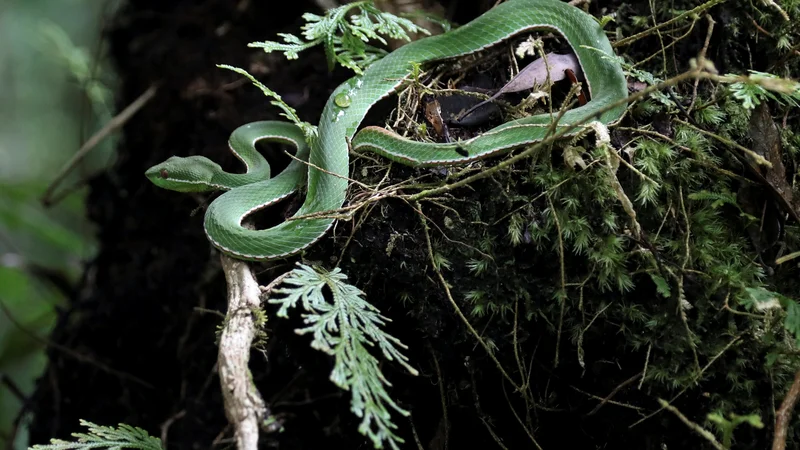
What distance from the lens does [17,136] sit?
7027 mm

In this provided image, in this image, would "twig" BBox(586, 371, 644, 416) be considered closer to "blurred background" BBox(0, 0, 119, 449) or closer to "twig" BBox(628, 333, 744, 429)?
"twig" BBox(628, 333, 744, 429)

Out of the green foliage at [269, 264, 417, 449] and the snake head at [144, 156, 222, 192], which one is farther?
the snake head at [144, 156, 222, 192]

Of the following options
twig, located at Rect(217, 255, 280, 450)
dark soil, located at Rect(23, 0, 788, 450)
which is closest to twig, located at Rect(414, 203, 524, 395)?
dark soil, located at Rect(23, 0, 788, 450)

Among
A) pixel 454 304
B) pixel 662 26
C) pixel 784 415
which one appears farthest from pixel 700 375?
pixel 662 26

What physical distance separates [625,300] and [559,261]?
30 cm

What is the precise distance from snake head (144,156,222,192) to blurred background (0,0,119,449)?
1.56 metres

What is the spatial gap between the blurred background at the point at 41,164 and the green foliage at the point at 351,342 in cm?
256

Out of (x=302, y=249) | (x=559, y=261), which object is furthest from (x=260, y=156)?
(x=559, y=261)

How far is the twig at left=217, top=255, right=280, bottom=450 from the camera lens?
5.57ft

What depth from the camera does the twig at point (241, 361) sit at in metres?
1.70

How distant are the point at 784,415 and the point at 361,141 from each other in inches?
75.8

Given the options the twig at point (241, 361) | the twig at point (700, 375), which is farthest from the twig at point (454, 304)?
the twig at point (241, 361)

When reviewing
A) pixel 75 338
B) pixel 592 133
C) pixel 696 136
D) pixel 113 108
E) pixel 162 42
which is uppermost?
pixel 162 42

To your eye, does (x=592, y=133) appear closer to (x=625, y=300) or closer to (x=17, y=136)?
(x=625, y=300)
